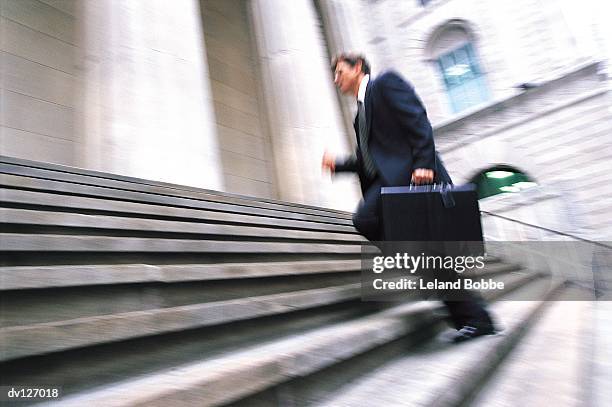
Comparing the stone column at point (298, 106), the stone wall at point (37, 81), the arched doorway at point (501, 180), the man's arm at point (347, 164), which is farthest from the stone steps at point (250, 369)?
the arched doorway at point (501, 180)

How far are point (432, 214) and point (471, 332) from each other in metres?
0.59

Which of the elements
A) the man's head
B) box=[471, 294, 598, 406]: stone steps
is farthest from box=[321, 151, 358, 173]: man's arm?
box=[471, 294, 598, 406]: stone steps

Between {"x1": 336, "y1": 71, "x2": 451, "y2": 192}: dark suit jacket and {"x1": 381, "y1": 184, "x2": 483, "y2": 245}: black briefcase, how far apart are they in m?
0.11

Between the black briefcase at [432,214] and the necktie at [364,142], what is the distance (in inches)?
13.4

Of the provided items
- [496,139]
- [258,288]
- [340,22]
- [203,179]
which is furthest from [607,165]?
[258,288]

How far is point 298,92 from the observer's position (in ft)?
23.7

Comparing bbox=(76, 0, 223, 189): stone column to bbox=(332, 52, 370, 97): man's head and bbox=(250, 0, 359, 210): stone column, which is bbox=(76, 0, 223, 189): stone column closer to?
bbox=(250, 0, 359, 210): stone column

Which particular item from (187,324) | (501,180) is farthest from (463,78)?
(187,324)

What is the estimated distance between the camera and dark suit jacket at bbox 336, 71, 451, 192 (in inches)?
71.9

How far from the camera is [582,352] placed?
1779 millimetres

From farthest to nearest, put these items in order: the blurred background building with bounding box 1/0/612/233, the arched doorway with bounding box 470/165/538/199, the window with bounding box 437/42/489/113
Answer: the window with bounding box 437/42/489/113, the arched doorway with bounding box 470/165/538/199, the blurred background building with bounding box 1/0/612/233

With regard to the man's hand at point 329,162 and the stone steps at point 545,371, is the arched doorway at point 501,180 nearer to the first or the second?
the stone steps at point 545,371

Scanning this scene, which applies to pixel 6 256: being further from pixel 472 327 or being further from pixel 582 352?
pixel 582 352

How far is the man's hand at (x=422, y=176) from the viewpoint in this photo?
174 centimetres
